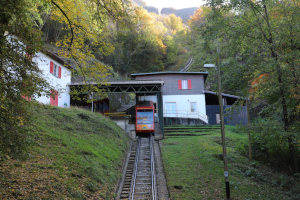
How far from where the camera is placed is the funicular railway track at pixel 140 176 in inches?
472

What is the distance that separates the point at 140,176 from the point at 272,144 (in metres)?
7.98

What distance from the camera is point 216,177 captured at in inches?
542

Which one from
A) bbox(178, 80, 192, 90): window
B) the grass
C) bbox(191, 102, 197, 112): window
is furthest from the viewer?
bbox(178, 80, 192, 90): window

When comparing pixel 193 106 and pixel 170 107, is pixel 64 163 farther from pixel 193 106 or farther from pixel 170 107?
pixel 193 106

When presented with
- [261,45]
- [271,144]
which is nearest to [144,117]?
[271,144]

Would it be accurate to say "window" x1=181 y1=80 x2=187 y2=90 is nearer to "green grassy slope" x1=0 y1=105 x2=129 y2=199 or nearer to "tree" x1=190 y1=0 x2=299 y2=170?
"green grassy slope" x1=0 y1=105 x2=129 y2=199

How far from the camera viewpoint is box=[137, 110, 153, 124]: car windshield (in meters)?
25.5

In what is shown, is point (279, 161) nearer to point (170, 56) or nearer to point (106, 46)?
point (106, 46)

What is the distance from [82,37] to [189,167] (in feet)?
33.3

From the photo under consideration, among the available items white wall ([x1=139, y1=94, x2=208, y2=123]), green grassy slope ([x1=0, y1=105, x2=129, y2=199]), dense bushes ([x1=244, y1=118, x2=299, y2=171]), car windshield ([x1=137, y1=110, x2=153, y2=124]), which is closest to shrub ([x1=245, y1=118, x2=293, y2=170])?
dense bushes ([x1=244, y1=118, x2=299, y2=171])

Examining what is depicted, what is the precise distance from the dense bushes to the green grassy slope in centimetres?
843

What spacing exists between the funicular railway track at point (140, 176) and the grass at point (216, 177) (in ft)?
3.17

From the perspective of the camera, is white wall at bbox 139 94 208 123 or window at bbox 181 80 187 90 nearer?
white wall at bbox 139 94 208 123

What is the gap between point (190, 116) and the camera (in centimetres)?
3281
